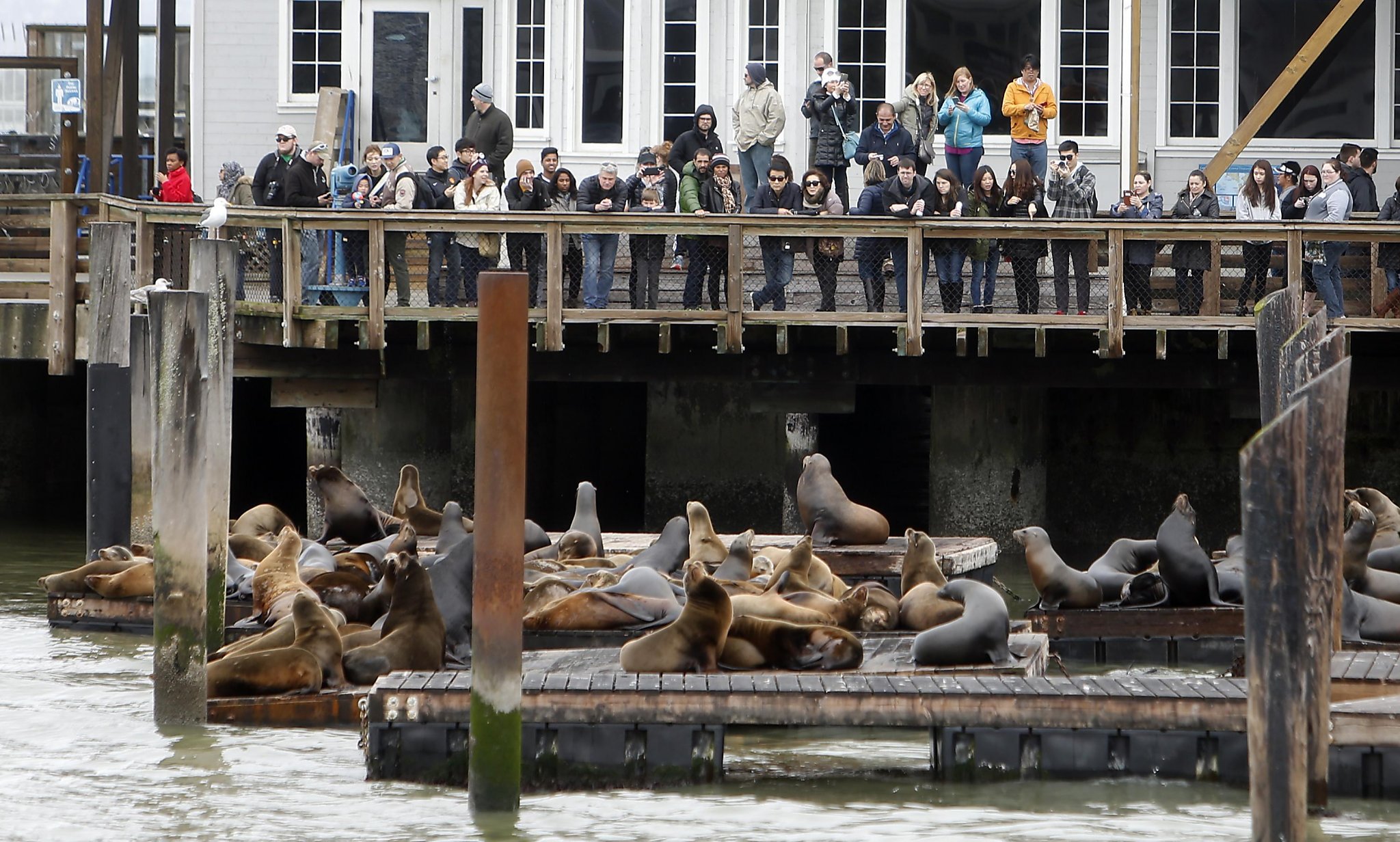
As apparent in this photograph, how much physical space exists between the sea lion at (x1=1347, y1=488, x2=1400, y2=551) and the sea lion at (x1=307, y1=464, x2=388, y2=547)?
6.86m

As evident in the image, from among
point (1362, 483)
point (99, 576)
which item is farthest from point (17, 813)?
point (1362, 483)

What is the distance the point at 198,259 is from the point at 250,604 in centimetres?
222

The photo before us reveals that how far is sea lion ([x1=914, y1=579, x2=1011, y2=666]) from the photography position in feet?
32.4

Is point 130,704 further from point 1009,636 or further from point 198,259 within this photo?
point 1009,636

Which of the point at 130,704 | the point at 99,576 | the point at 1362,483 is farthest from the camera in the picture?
the point at 1362,483

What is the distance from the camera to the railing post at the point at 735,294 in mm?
15367

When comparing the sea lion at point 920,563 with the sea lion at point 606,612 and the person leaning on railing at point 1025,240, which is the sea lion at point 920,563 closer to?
the sea lion at point 606,612

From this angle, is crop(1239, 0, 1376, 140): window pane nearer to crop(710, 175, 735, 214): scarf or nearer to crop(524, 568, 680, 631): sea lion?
crop(710, 175, 735, 214): scarf

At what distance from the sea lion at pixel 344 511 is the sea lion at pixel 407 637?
13.4 feet

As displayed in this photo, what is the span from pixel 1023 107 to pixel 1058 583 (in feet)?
21.5

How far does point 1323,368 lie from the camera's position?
338 inches

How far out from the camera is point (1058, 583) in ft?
40.2

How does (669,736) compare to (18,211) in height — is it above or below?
below

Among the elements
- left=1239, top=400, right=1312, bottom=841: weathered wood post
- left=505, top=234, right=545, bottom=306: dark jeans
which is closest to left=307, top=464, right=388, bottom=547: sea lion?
left=505, top=234, right=545, bottom=306: dark jeans
